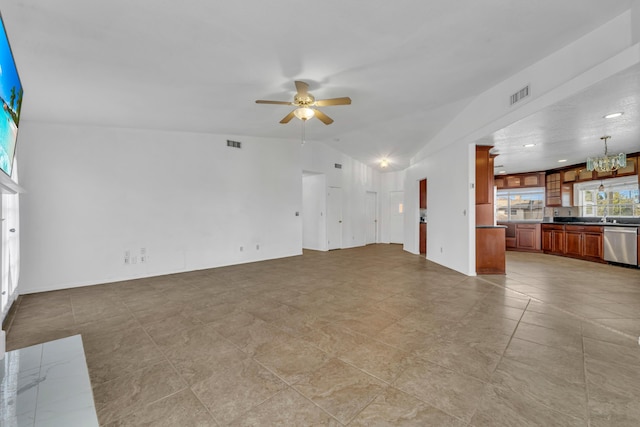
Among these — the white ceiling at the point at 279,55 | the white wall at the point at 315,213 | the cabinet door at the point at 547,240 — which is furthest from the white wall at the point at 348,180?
the cabinet door at the point at 547,240

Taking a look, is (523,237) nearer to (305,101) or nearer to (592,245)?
(592,245)

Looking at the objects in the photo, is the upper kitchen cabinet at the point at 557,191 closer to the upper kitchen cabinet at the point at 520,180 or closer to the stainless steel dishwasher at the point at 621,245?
the upper kitchen cabinet at the point at 520,180

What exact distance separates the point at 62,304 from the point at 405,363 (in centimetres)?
434

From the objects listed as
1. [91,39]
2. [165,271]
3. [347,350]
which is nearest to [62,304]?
[165,271]

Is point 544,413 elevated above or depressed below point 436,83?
below

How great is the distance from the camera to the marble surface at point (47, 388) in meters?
1.50

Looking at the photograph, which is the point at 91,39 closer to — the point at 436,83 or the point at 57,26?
the point at 57,26

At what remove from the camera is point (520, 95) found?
3.58 m

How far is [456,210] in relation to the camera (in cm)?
529

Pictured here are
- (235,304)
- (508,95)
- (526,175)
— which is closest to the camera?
(235,304)

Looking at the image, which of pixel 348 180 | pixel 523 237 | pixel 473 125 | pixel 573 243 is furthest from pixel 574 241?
pixel 348 180

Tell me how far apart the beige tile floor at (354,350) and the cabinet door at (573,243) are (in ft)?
8.52

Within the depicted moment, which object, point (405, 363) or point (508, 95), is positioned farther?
point (508, 95)

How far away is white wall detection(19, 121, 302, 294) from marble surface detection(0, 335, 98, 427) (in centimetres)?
270
